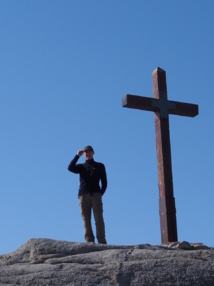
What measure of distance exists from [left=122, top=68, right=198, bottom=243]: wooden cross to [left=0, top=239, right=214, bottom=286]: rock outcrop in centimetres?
323

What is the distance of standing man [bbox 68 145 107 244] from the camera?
395 inches

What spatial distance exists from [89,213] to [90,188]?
1.43 ft

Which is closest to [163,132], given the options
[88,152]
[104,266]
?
[88,152]

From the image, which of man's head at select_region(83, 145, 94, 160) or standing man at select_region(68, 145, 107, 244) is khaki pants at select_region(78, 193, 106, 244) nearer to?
standing man at select_region(68, 145, 107, 244)

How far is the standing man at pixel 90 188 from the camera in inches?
395

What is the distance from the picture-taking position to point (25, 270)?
754cm

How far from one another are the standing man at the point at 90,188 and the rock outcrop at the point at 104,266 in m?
1.92

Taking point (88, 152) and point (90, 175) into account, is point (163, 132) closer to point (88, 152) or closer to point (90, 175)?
point (88, 152)

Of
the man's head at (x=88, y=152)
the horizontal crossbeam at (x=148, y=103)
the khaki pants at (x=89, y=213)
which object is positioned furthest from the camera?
the horizontal crossbeam at (x=148, y=103)

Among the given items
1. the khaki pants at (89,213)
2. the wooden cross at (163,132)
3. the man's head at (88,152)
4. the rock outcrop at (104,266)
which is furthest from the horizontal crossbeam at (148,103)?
the rock outcrop at (104,266)

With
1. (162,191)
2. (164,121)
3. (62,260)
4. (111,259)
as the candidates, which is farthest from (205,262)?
(164,121)

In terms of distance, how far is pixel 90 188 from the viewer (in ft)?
33.2

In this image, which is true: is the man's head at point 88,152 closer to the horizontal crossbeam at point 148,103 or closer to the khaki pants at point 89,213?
the khaki pants at point 89,213

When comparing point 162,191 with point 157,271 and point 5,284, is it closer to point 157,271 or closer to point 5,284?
point 157,271
